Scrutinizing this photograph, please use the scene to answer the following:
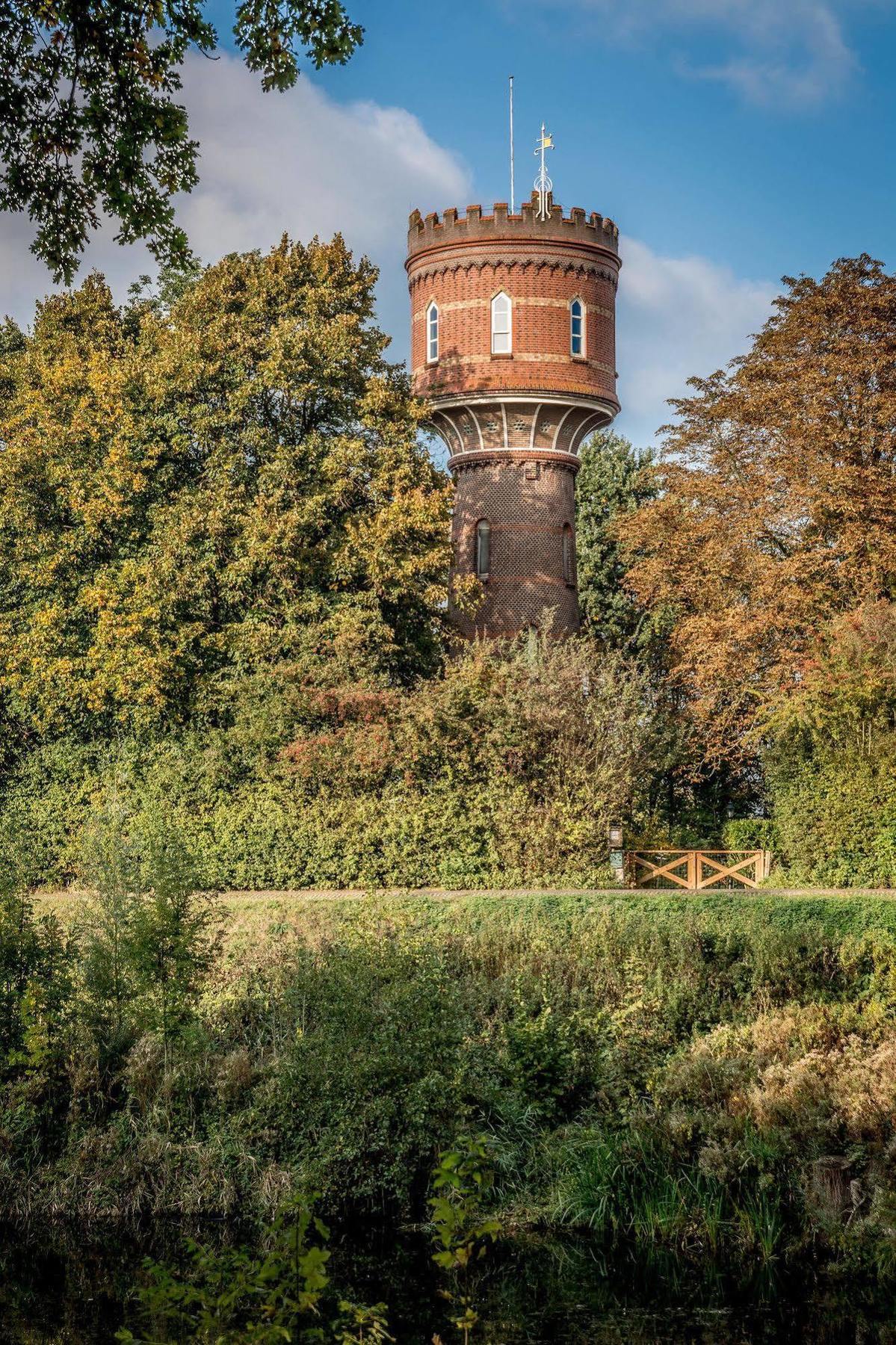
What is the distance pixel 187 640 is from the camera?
90.9 feet

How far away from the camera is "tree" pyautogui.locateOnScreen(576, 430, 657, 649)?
134 ft

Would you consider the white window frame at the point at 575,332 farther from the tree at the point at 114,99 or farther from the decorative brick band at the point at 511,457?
the tree at the point at 114,99

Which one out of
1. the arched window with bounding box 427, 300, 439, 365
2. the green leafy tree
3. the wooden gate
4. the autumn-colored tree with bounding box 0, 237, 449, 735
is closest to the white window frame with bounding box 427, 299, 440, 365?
the arched window with bounding box 427, 300, 439, 365

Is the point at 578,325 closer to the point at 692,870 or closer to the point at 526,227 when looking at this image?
the point at 526,227

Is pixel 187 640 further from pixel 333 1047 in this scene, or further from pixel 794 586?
pixel 333 1047

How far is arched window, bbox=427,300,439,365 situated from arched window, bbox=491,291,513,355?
1605mm

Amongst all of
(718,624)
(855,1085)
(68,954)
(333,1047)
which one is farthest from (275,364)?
(855,1085)

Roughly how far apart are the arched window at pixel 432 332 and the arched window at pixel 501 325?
160 cm

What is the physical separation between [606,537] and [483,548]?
600 cm

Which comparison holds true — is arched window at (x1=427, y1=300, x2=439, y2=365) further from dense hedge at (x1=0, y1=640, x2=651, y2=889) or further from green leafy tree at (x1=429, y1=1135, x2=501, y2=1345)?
green leafy tree at (x1=429, y1=1135, x2=501, y2=1345)

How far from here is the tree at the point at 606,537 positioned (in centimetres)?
4084

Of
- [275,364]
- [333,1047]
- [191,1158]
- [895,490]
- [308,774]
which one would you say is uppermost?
[275,364]

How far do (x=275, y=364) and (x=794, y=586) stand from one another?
436 inches

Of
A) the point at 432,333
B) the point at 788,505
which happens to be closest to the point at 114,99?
the point at 788,505
